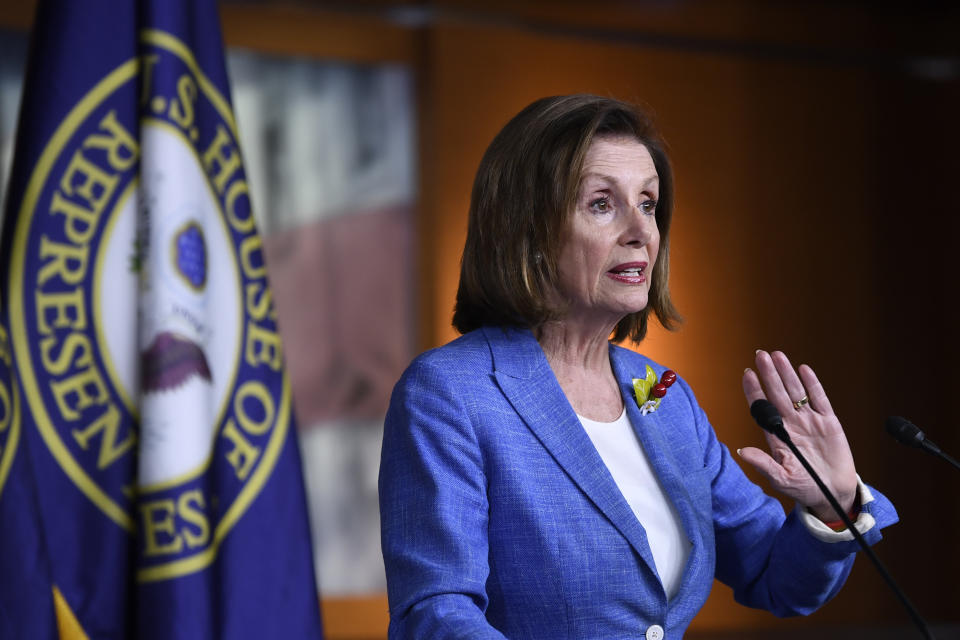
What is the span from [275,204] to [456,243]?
2.49 ft

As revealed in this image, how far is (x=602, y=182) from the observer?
1.65m

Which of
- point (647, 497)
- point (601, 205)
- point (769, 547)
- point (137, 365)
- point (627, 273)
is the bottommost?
point (769, 547)

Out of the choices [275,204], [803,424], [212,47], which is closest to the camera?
[803,424]

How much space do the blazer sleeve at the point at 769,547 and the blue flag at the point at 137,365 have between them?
96cm

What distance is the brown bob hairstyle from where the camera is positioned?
5.38ft

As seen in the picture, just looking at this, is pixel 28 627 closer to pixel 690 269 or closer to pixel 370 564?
pixel 370 564

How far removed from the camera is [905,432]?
143 centimetres

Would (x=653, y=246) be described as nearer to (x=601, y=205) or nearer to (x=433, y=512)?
(x=601, y=205)

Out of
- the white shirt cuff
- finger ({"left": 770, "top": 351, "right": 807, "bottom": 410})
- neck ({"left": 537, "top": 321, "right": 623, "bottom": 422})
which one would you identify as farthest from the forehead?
the white shirt cuff

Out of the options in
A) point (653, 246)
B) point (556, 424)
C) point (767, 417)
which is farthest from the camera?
point (653, 246)

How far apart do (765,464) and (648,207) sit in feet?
1.49

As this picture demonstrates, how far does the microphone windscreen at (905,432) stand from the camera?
1.42m

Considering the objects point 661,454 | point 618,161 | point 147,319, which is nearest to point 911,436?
point 661,454

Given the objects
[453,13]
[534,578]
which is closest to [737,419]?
[453,13]
